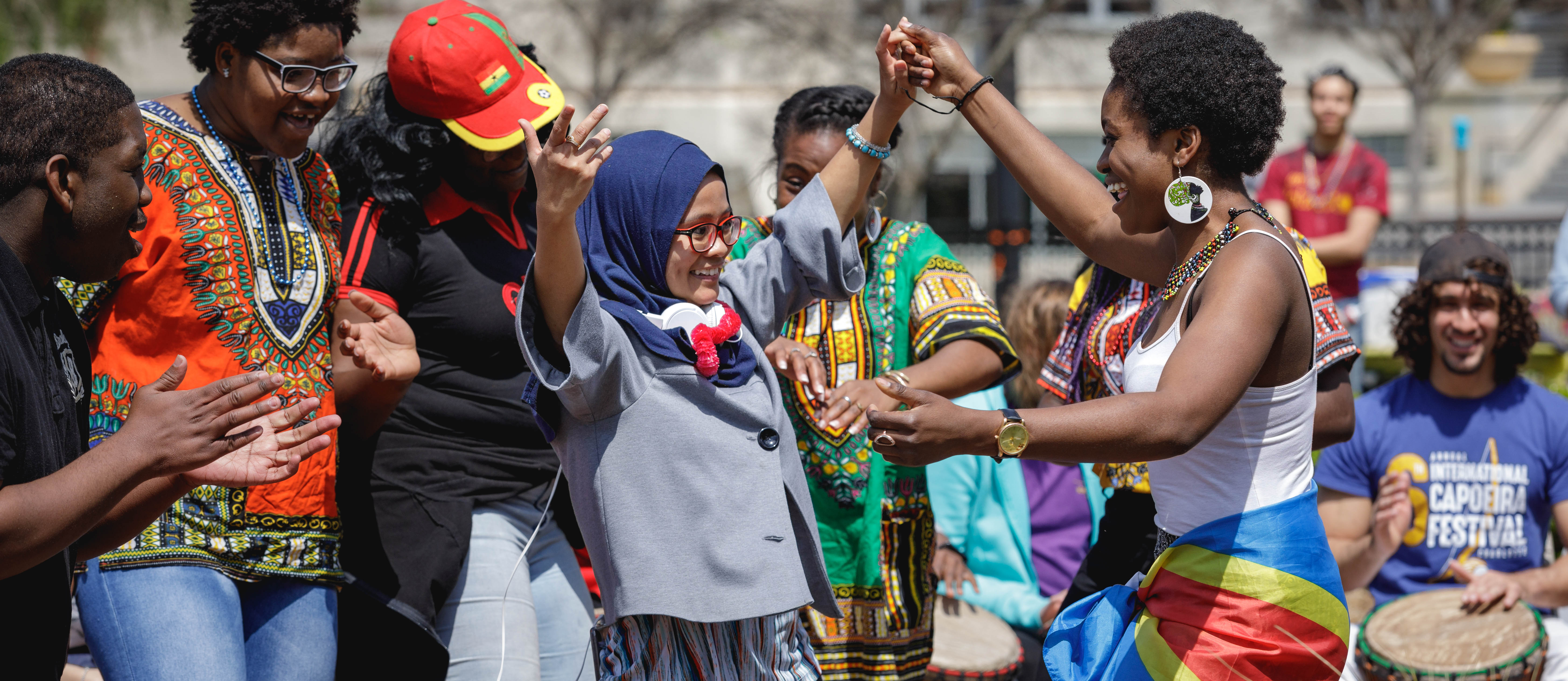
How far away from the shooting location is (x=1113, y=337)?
3.27 metres

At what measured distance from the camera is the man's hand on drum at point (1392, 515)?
13.8ft

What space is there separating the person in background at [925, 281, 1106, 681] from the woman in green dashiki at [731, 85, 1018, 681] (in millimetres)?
454

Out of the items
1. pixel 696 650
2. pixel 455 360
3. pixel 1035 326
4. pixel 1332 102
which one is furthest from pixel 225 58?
pixel 1332 102

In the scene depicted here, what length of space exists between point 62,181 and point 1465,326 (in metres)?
4.40

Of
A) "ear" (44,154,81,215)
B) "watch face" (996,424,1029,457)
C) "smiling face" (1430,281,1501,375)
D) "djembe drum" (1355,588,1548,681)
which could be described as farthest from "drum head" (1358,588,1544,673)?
"ear" (44,154,81,215)

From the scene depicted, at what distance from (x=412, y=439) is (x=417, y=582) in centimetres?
37

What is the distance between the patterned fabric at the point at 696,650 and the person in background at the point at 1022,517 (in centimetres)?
134

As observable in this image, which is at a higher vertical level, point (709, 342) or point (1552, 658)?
point (709, 342)

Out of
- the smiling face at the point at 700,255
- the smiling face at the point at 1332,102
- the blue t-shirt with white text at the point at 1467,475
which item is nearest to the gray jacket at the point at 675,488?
the smiling face at the point at 700,255

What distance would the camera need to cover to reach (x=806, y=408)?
3467mm

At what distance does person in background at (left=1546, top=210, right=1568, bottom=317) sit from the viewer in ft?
16.3

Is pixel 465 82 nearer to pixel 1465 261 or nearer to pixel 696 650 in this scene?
pixel 696 650

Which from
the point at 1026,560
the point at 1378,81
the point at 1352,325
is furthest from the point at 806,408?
the point at 1378,81

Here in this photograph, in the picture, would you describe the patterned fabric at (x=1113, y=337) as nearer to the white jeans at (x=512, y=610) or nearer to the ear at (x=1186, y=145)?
the ear at (x=1186, y=145)
